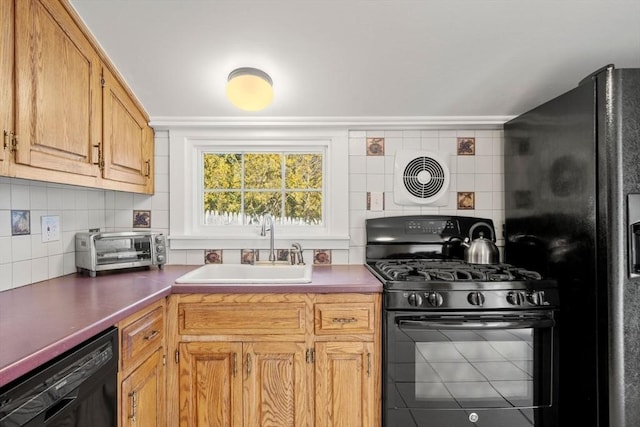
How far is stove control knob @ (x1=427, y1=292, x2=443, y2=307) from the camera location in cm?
158

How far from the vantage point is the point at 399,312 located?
160 cm

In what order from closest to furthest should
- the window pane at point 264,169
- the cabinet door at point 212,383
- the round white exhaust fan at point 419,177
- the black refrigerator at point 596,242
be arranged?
the black refrigerator at point 596,242 < the cabinet door at point 212,383 < the round white exhaust fan at point 419,177 < the window pane at point 264,169

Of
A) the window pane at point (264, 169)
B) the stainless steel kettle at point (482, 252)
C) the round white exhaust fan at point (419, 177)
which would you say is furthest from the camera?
the window pane at point (264, 169)

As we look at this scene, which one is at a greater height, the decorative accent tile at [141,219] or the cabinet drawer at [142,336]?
the decorative accent tile at [141,219]

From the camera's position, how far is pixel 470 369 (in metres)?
1.60

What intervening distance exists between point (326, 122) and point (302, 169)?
36 cm

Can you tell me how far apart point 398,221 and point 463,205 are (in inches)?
18.0

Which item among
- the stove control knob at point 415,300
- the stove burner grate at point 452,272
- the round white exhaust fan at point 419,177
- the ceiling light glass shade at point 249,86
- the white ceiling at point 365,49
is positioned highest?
the white ceiling at point 365,49

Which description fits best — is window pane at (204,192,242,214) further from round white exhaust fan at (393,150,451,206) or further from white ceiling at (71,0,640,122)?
round white exhaust fan at (393,150,451,206)

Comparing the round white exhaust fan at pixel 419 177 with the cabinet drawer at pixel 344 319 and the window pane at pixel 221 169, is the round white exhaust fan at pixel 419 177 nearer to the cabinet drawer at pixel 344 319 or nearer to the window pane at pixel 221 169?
the cabinet drawer at pixel 344 319

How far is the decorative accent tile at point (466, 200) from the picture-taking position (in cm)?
228

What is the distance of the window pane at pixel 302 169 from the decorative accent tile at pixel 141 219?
0.92 meters

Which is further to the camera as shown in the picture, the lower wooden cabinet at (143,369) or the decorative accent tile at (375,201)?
the decorative accent tile at (375,201)

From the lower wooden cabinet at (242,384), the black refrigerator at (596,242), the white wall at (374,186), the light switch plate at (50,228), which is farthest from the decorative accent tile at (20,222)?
the black refrigerator at (596,242)
